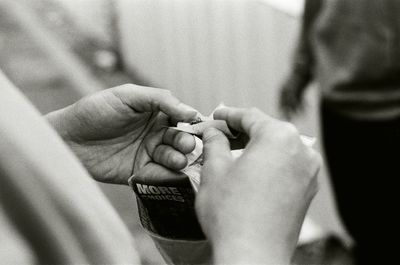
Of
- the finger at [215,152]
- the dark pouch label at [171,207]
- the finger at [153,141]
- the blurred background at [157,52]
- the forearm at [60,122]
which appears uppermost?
the finger at [215,152]

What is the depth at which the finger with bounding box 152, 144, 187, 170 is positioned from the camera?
3.76 ft

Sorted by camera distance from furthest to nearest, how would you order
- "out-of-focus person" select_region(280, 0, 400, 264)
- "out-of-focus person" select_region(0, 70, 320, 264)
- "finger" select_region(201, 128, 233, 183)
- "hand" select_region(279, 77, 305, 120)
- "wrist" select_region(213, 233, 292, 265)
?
"hand" select_region(279, 77, 305, 120) → "out-of-focus person" select_region(280, 0, 400, 264) → "finger" select_region(201, 128, 233, 183) → "wrist" select_region(213, 233, 292, 265) → "out-of-focus person" select_region(0, 70, 320, 264)

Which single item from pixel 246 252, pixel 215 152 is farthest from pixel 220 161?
pixel 246 252

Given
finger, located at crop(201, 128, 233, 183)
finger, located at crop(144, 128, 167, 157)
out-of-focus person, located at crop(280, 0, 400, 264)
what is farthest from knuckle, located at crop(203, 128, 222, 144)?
out-of-focus person, located at crop(280, 0, 400, 264)

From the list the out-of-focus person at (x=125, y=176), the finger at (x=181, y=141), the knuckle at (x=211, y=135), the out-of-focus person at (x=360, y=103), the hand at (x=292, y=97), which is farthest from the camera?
the hand at (x=292, y=97)

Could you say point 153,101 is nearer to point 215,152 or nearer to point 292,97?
point 215,152

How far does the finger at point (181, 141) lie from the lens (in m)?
1.15

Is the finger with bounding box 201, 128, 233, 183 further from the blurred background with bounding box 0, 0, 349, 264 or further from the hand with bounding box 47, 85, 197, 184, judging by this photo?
the blurred background with bounding box 0, 0, 349, 264

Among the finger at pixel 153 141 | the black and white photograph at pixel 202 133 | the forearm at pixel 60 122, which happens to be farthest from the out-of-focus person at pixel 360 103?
the forearm at pixel 60 122

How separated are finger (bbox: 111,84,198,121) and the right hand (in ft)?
0.52

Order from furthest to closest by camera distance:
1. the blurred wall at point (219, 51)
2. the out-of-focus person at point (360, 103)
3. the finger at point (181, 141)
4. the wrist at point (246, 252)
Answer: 1. the blurred wall at point (219, 51)
2. the out-of-focus person at point (360, 103)
3. the finger at point (181, 141)
4. the wrist at point (246, 252)

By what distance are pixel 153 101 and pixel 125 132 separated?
111 mm

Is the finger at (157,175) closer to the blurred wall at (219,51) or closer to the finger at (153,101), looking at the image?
the finger at (153,101)

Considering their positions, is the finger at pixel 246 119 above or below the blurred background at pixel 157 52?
above
